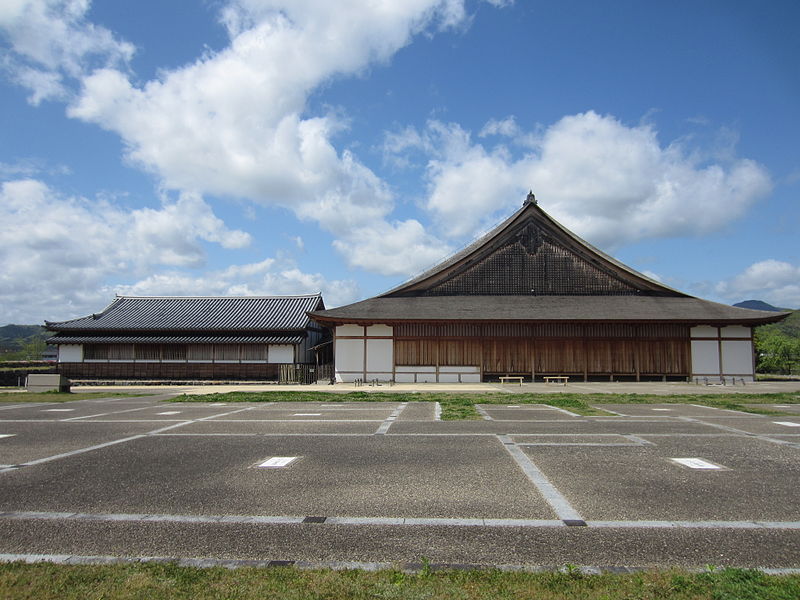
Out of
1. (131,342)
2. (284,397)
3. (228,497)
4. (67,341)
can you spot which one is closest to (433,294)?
(284,397)

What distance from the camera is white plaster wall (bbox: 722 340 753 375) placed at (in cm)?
3062

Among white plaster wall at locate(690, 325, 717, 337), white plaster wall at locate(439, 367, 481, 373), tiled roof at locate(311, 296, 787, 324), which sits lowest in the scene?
white plaster wall at locate(439, 367, 481, 373)

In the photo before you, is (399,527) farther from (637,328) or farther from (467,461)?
(637,328)

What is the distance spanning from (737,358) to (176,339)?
3518cm

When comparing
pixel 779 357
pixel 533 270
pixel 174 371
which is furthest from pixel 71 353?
pixel 779 357

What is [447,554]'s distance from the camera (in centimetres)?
427

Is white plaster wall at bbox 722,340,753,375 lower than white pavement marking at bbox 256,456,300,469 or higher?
higher

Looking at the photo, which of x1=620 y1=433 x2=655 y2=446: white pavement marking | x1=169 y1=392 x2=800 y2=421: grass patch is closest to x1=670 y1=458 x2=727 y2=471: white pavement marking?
x1=620 y1=433 x2=655 y2=446: white pavement marking

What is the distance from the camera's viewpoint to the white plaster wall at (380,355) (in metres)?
31.5

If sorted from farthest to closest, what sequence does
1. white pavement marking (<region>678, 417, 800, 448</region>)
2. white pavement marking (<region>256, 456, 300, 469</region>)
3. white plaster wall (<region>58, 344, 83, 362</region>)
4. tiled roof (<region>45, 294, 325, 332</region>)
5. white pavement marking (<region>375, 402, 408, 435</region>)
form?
tiled roof (<region>45, 294, 325, 332</region>) < white plaster wall (<region>58, 344, 83, 362</region>) < white pavement marking (<region>375, 402, 408, 435</region>) < white pavement marking (<region>678, 417, 800, 448</region>) < white pavement marking (<region>256, 456, 300, 469</region>)

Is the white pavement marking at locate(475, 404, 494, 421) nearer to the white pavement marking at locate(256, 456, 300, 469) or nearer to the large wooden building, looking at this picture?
the white pavement marking at locate(256, 456, 300, 469)

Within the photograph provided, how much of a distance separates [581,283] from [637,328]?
4.81 m

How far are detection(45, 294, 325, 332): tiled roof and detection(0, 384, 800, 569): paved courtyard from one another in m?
24.8

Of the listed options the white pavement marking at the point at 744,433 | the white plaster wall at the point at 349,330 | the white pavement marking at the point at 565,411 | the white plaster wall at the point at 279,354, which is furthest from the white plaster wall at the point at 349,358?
the white pavement marking at the point at 744,433
